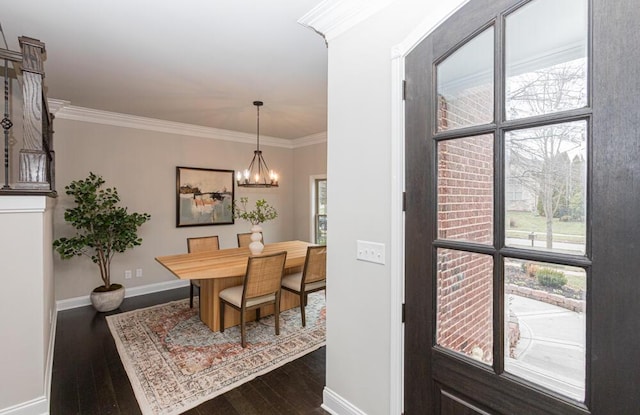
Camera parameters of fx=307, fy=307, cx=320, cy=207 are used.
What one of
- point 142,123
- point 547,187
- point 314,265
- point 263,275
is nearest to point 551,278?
point 547,187

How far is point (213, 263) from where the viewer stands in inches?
134

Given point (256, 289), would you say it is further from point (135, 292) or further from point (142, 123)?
point (142, 123)

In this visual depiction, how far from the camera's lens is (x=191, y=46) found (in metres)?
2.54

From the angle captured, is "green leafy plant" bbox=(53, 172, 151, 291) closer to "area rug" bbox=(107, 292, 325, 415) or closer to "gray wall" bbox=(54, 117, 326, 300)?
"gray wall" bbox=(54, 117, 326, 300)

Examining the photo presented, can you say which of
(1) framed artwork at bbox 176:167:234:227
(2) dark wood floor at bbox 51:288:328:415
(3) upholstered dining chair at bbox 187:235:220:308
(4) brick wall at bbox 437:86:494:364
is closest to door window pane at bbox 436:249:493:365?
(4) brick wall at bbox 437:86:494:364

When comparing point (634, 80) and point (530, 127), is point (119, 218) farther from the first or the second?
point (634, 80)

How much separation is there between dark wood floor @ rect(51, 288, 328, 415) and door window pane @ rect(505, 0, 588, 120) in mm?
2215

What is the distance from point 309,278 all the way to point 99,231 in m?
2.74

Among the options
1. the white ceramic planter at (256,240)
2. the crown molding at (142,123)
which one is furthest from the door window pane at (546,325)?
Answer: the crown molding at (142,123)

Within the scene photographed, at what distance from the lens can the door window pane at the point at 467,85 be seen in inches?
50.8

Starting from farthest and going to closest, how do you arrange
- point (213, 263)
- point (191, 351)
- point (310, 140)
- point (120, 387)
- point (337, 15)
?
point (310, 140) < point (213, 263) < point (191, 351) < point (120, 387) < point (337, 15)

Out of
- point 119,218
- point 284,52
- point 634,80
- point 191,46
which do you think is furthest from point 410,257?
point 119,218

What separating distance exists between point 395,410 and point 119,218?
3.97 meters

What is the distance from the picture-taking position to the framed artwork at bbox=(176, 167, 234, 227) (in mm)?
5047
